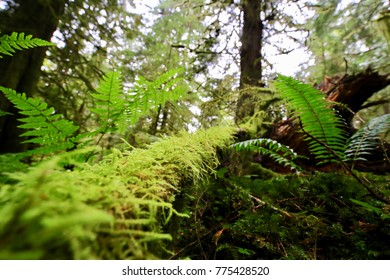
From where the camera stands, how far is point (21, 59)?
163 inches

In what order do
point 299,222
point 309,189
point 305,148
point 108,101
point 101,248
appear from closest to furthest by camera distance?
point 101,248
point 108,101
point 299,222
point 309,189
point 305,148

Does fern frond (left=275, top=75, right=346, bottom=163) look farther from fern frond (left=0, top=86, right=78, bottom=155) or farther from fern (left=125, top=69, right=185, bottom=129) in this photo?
fern frond (left=0, top=86, right=78, bottom=155)

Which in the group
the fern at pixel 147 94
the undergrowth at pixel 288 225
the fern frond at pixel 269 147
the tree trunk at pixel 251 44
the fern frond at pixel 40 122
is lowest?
the undergrowth at pixel 288 225

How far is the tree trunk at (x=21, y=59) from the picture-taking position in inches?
154

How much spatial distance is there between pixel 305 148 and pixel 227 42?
11.9 ft

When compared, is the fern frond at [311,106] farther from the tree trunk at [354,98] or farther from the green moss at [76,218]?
the green moss at [76,218]

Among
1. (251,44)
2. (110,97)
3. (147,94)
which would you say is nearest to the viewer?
(110,97)

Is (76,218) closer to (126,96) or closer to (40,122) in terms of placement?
(40,122)

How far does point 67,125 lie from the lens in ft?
4.90

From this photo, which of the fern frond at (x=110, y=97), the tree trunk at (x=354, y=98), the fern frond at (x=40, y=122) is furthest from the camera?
the tree trunk at (x=354, y=98)

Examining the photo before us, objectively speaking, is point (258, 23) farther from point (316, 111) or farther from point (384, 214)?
point (384, 214)

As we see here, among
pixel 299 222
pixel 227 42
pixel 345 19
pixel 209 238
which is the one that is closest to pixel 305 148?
pixel 299 222

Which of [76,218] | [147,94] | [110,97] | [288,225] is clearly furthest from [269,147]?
[76,218]

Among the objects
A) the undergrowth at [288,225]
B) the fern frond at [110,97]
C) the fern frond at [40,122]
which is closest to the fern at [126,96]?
the fern frond at [110,97]
